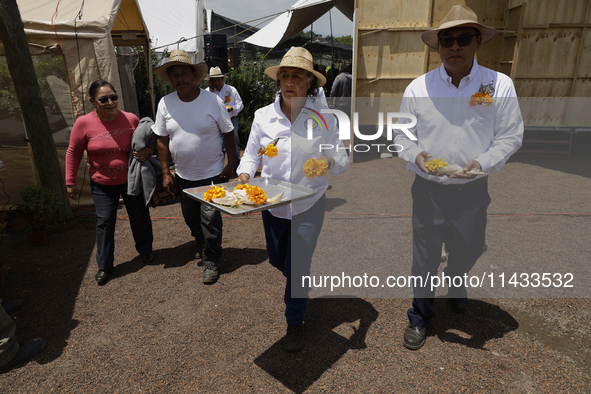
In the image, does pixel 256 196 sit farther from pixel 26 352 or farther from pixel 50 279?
pixel 50 279

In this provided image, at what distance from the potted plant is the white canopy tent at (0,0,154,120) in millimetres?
1401

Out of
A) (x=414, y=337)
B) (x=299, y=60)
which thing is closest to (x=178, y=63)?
(x=299, y=60)

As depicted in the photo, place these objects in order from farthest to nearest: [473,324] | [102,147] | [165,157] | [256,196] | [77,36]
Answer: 1. [77,36]
2. [165,157]
3. [102,147]
4. [473,324]
5. [256,196]

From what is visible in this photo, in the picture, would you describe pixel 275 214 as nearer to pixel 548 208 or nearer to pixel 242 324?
pixel 242 324

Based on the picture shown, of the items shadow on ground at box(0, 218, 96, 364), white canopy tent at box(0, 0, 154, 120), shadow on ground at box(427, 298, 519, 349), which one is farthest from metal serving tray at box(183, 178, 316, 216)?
white canopy tent at box(0, 0, 154, 120)

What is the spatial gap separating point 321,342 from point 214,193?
1.38 metres

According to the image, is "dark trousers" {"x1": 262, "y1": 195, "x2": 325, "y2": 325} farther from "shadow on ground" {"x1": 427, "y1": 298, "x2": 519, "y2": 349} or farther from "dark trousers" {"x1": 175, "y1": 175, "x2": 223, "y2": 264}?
"dark trousers" {"x1": 175, "y1": 175, "x2": 223, "y2": 264}

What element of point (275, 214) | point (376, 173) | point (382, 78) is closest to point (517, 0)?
point (382, 78)

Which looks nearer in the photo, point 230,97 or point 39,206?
point 39,206

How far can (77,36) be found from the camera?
5570mm

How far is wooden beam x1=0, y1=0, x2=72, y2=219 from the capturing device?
5.00 meters

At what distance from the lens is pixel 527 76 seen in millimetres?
9258

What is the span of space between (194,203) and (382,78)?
651 cm

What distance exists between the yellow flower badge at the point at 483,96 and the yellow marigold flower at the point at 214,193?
169 centimetres
